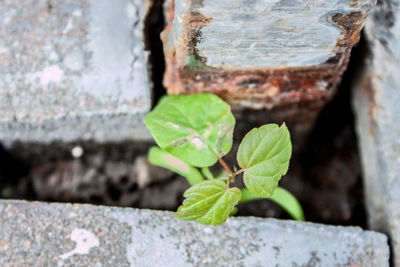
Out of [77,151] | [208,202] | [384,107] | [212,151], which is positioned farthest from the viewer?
[77,151]

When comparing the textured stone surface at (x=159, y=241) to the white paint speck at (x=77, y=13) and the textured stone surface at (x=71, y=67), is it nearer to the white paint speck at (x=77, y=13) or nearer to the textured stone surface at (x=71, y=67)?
the textured stone surface at (x=71, y=67)

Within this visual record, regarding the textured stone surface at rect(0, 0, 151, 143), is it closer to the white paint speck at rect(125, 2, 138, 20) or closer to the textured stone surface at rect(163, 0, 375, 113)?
the white paint speck at rect(125, 2, 138, 20)

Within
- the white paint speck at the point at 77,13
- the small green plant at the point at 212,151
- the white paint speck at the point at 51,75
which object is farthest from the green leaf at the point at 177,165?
the white paint speck at the point at 77,13

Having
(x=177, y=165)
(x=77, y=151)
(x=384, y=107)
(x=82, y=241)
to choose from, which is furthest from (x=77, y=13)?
(x=384, y=107)

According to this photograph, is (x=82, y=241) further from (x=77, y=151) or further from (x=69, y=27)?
(x=69, y=27)

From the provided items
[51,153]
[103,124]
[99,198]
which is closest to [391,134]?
[103,124]

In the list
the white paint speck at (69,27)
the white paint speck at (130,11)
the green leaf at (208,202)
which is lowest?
the green leaf at (208,202)

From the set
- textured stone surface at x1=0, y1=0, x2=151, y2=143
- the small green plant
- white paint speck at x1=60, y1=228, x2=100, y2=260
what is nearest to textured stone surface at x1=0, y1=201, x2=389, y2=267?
white paint speck at x1=60, y1=228, x2=100, y2=260
